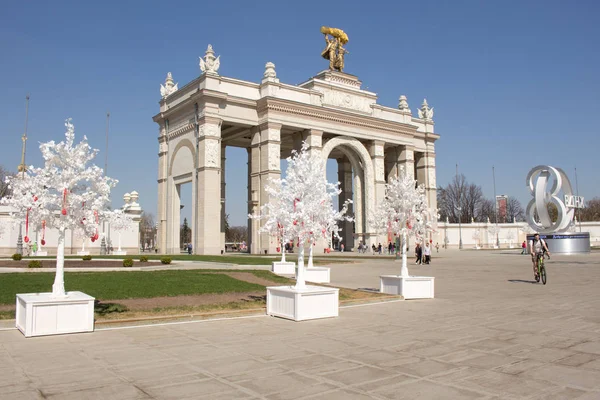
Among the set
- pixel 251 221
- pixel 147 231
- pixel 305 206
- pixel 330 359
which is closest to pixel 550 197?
pixel 251 221

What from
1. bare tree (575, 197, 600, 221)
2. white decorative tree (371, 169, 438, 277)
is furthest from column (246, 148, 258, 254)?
bare tree (575, 197, 600, 221)

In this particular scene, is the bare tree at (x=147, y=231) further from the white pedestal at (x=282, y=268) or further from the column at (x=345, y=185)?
the white pedestal at (x=282, y=268)

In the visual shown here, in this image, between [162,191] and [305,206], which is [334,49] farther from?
[305,206]

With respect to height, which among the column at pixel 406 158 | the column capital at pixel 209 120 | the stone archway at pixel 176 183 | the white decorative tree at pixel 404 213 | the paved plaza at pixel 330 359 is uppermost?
the column capital at pixel 209 120

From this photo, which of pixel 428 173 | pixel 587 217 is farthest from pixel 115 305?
pixel 587 217

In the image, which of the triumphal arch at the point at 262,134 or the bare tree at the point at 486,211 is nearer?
the triumphal arch at the point at 262,134

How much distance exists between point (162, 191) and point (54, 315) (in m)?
44.7

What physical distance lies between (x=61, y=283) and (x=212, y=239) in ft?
115

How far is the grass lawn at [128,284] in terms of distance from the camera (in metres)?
14.9

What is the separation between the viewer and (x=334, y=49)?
5762 centimetres

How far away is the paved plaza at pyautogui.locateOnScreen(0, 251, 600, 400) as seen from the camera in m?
5.79

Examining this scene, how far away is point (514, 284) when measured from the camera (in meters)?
18.9

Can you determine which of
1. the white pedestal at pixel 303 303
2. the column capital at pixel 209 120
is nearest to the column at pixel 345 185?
the column capital at pixel 209 120

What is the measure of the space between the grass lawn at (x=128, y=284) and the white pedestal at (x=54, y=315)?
410 cm
